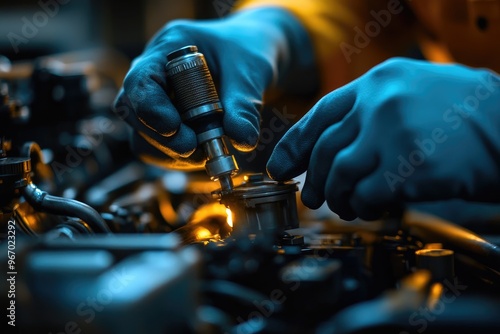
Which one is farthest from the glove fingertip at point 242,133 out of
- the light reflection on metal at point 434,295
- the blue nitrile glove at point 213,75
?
the light reflection on metal at point 434,295

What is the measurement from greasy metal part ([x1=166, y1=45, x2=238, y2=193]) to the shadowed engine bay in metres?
0.04

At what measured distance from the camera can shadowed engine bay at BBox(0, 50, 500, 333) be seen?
0.52m

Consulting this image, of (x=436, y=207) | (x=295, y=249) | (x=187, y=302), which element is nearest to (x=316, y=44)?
(x=436, y=207)

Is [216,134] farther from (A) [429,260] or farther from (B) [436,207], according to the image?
(B) [436,207]

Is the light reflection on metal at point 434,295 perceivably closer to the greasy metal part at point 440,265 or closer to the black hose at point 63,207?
the greasy metal part at point 440,265

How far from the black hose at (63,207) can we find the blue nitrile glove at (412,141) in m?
0.34

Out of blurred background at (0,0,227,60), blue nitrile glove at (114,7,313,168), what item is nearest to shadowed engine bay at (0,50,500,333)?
blue nitrile glove at (114,7,313,168)

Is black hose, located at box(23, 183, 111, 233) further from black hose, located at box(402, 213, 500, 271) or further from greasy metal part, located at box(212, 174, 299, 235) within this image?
black hose, located at box(402, 213, 500, 271)

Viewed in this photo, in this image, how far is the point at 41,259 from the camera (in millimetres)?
545

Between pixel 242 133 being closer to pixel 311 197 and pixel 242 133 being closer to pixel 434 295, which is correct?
pixel 311 197

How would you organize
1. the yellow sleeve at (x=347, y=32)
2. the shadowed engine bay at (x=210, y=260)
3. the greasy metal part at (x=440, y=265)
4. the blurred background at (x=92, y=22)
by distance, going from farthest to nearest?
the blurred background at (x=92, y=22) → the yellow sleeve at (x=347, y=32) → the greasy metal part at (x=440, y=265) → the shadowed engine bay at (x=210, y=260)

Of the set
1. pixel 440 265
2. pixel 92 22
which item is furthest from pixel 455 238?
pixel 92 22

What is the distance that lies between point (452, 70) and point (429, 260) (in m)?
0.30

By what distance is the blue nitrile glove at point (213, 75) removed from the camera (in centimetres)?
97
